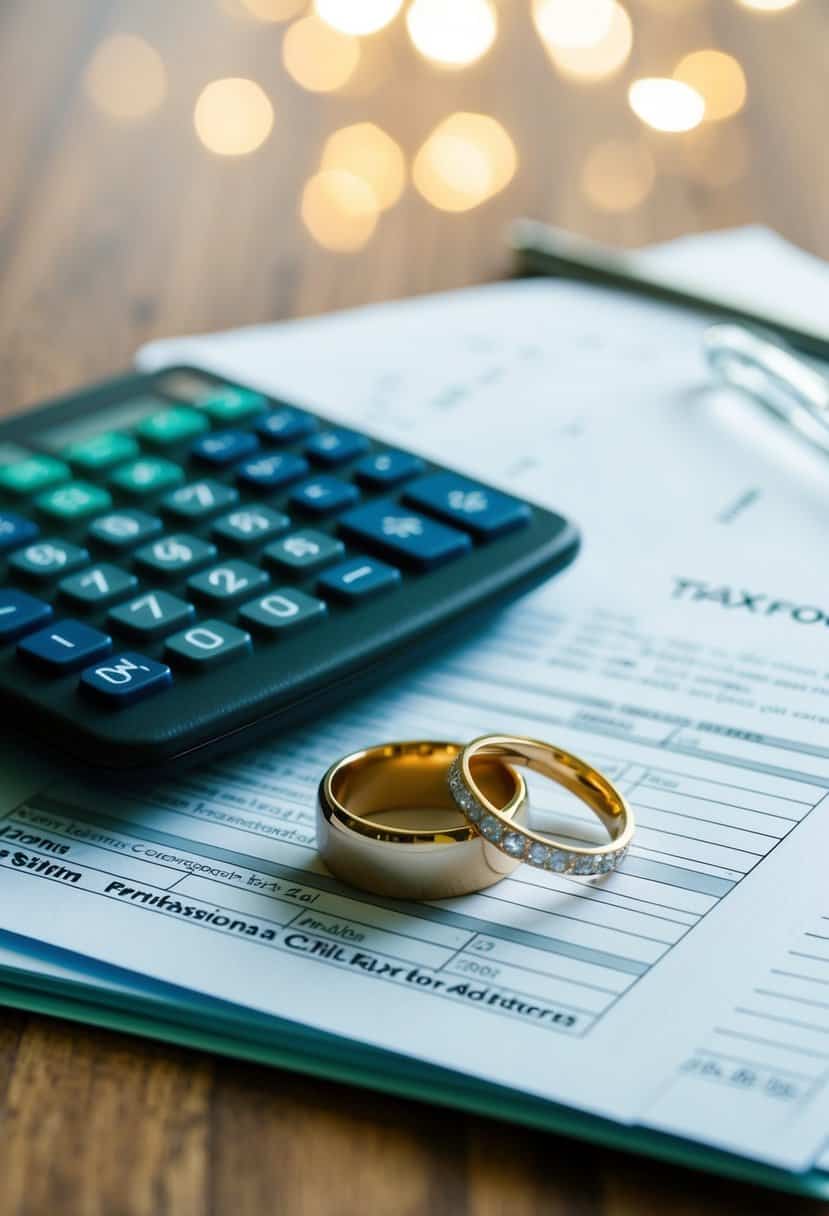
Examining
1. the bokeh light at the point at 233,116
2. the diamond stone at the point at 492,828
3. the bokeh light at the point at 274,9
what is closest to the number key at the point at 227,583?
the diamond stone at the point at 492,828

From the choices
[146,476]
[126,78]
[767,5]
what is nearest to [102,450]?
[146,476]

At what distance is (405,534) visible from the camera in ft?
1.31

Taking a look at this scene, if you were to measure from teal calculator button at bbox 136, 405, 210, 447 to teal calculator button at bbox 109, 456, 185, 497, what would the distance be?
0.01 m

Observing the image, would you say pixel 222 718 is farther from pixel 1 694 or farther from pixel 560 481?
pixel 560 481

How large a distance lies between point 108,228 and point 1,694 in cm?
44

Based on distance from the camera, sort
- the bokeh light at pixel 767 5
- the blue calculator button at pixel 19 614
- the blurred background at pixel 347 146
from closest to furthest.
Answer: the blue calculator button at pixel 19 614 < the blurred background at pixel 347 146 < the bokeh light at pixel 767 5

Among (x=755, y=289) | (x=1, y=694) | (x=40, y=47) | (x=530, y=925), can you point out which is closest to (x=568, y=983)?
(x=530, y=925)

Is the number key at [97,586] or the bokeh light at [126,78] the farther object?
the bokeh light at [126,78]

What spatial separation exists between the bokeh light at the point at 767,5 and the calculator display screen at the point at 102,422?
2.29 ft

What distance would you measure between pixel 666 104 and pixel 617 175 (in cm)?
11

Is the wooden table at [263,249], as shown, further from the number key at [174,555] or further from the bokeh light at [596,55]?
the number key at [174,555]

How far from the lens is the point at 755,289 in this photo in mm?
649

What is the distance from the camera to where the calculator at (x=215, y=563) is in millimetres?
333

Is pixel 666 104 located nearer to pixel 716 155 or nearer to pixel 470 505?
pixel 716 155
